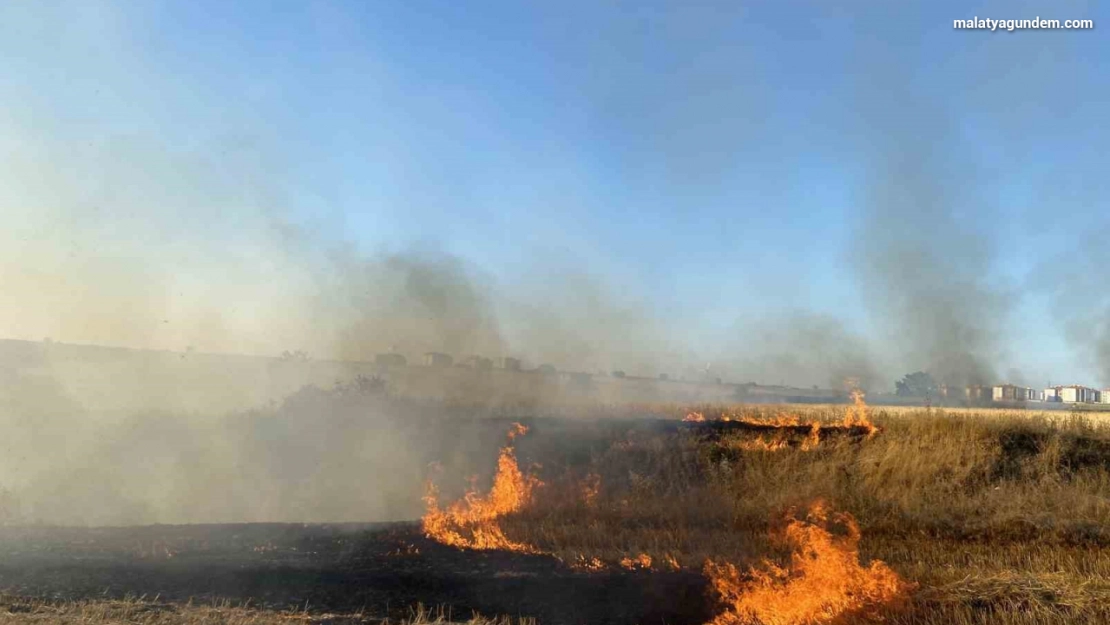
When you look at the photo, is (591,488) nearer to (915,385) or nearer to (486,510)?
(486,510)

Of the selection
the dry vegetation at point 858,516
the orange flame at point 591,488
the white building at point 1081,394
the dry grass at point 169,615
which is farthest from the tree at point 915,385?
the dry grass at point 169,615

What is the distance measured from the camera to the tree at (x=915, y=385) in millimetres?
46431

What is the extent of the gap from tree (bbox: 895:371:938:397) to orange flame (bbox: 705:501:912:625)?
4088 centimetres

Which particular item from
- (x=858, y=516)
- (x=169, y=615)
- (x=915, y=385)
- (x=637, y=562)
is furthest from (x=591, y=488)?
(x=915, y=385)

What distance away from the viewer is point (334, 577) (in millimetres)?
8617

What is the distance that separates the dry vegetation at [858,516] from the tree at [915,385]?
27661 millimetres

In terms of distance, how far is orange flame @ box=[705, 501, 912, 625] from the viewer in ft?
24.6

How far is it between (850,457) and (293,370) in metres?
20.2

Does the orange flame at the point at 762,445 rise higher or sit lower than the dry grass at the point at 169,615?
higher

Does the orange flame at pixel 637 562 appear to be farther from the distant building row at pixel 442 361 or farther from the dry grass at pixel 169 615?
the distant building row at pixel 442 361

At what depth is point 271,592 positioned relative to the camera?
809 cm

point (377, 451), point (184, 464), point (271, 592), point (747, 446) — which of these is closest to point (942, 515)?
point (747, 446)

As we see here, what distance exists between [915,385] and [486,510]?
1717 inches

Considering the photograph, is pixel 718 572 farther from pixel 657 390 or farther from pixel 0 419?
pixel 657 390
